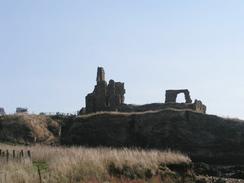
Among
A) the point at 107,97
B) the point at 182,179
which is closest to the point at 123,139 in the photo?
the point at 107,97

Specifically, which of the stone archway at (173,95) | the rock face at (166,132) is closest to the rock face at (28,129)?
the rock face at (166,132)

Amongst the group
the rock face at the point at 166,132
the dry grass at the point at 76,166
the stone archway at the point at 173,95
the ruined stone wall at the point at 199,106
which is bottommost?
the dry grass at the point at 76,166

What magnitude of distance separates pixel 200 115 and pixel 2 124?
19.4 metres

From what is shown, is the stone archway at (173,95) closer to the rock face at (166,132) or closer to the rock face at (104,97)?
the rock face at (104,97)

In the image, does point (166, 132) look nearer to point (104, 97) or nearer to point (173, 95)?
point (104, 97)

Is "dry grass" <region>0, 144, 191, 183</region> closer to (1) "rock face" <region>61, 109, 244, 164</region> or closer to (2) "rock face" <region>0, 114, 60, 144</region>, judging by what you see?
(1) "rock face" <region>61, 109, 244, 164</region>

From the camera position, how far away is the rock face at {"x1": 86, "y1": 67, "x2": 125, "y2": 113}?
65250 mm

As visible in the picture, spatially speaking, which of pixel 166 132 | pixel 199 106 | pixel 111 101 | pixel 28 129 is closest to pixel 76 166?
pixel 166 132

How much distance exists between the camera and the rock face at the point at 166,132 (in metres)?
48.4

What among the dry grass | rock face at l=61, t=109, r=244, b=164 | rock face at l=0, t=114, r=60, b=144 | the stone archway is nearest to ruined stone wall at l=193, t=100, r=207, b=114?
the stone archway

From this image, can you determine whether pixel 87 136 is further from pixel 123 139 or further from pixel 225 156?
pixel 225 156

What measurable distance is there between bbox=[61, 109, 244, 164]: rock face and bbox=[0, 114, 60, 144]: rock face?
172cm

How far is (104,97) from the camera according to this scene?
216 ft

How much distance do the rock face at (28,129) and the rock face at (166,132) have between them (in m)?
1.72
